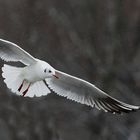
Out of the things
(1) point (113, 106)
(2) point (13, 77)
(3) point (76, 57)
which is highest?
(3) point (76, 57)

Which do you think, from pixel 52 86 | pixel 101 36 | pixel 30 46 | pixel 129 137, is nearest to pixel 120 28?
pixel 101 36

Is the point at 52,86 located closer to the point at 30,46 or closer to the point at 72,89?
the point at 72,89

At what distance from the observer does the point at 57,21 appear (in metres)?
14.9

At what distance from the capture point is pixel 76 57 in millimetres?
14156

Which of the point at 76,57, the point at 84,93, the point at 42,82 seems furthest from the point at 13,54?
the point at 76,57

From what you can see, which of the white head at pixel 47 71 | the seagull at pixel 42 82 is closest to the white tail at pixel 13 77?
the seagull at pixel 42 82

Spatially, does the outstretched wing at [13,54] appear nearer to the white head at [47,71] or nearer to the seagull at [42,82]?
the seagull at [42,82]

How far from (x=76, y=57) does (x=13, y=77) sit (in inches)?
193

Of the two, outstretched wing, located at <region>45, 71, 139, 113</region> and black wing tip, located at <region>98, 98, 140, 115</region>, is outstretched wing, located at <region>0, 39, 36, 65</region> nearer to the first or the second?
outstretched wing, located at <region>45, 71, 139, 113</region>

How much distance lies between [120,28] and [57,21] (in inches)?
34.4

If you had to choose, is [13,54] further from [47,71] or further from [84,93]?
[84,93]

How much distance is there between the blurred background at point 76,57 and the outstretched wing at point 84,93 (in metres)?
2.70

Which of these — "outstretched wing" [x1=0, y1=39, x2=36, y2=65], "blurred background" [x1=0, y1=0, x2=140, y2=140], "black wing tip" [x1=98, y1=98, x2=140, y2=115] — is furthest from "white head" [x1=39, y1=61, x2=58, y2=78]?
"blurred background" [x1=0, y1=0, x2=140, y2=140]

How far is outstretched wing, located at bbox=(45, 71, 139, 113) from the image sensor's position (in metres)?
9.40
